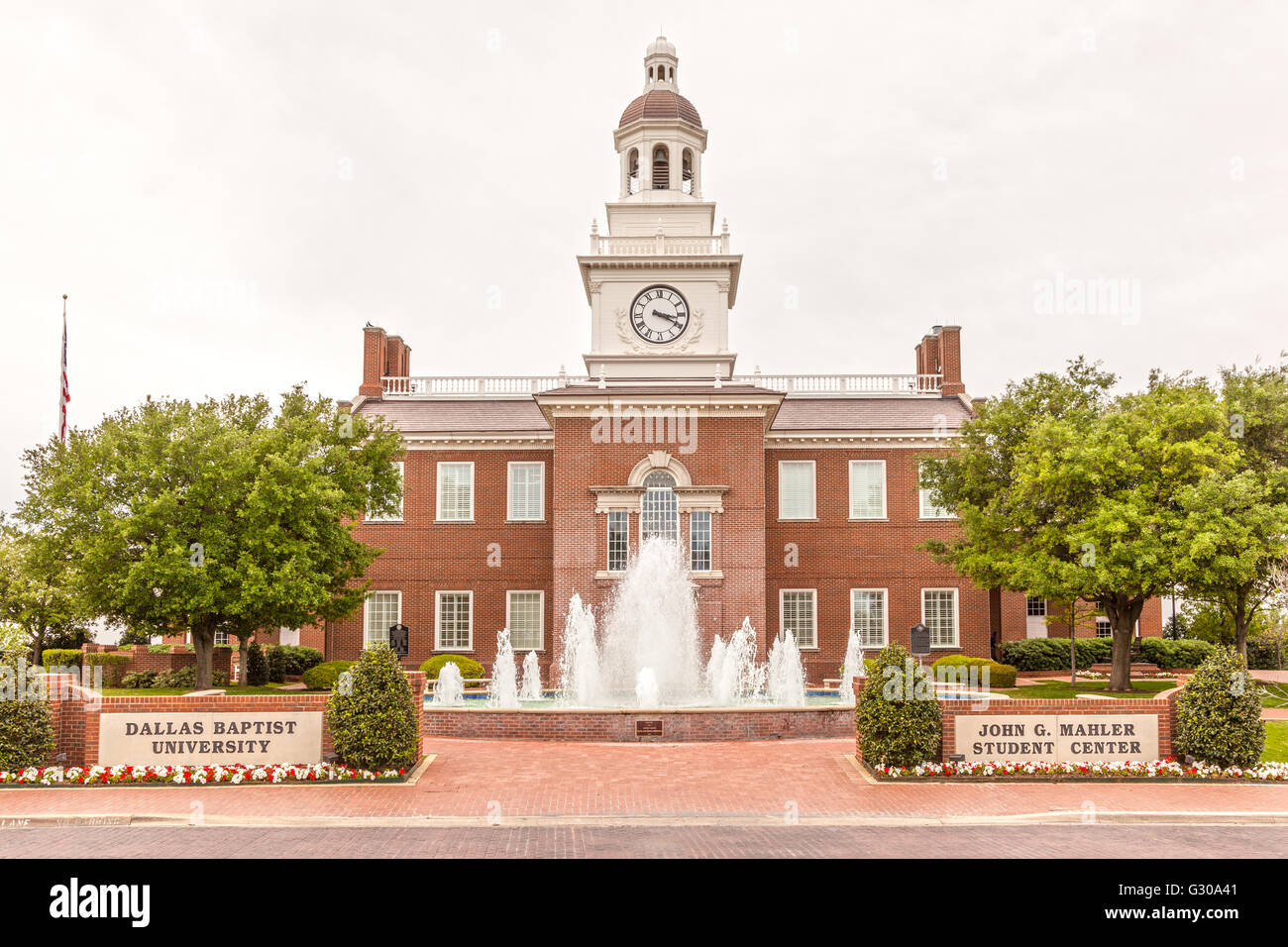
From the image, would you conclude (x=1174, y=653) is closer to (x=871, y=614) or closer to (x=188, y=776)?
(x=871, y=614)

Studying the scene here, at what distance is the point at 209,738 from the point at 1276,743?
19.4 metres

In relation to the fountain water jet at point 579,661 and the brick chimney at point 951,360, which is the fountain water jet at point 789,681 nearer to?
the fountain water jet at point 579,661

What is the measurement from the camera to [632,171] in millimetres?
37531

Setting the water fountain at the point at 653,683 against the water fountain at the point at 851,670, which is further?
the water fountain at the point at 851,670

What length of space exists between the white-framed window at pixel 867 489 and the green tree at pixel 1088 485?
584 cm

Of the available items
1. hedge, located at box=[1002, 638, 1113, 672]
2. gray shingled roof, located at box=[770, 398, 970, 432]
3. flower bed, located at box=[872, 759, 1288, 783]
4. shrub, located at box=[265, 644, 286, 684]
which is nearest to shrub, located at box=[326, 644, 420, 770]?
flower bed, located at box=[872, 759, 1288, 783]

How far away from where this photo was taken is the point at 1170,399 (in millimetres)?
27906

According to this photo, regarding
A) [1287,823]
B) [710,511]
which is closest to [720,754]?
Answer: [1287,823]

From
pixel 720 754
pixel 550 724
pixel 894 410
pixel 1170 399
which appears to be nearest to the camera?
pixel 720 754

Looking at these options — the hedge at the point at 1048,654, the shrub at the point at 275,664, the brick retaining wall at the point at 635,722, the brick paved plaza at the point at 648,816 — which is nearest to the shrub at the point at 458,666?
the shrub at the point at 275,664

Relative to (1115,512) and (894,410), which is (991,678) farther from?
(894,410)

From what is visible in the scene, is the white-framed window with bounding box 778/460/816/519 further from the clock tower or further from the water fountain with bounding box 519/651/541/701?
the water fountain with bounding box 519/651/541/701

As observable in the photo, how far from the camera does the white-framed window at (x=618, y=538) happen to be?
31047mm

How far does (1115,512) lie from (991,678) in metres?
7.35
